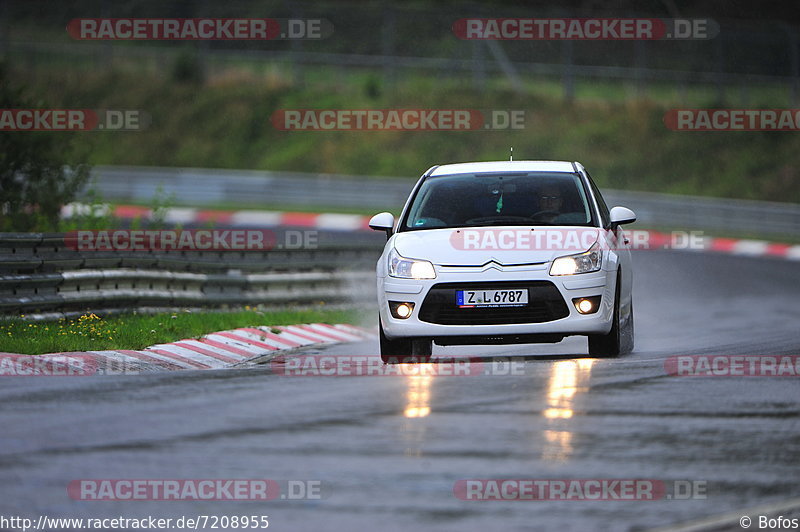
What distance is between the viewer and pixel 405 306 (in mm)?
11305

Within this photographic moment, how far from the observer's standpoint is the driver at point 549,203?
1197cm

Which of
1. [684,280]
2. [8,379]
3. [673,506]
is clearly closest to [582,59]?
[684,280]

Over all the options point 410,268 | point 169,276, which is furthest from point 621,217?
point 169,276

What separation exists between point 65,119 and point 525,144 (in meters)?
26.3

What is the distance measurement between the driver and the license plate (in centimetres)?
106

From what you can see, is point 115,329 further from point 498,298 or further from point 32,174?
A: point 32,174

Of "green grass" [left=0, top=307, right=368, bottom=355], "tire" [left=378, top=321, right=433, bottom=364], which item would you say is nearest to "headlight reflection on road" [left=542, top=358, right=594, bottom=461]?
"tire" [left=378, top=321, right=433, bottom=364]

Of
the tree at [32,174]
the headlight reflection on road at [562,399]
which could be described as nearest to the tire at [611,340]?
the headlight reflection on road at [562,399]

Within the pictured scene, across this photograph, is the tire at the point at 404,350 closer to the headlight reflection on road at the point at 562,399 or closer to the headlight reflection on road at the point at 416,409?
the headlight reflection on road at the point at 416,409

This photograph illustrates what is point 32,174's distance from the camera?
19.3 m

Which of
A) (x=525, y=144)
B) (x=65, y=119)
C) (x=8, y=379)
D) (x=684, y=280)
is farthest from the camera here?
(x=525, y=144)

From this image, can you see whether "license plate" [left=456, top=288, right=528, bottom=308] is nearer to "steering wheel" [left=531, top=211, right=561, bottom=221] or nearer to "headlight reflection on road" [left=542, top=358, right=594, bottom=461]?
"headlight reflection on road" [left=542, top=358, right=594, bottom=461]

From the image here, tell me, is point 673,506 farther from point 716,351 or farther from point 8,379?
point 716,351

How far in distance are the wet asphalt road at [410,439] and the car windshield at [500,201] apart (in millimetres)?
1191
